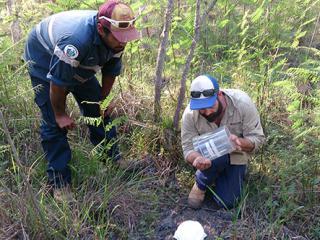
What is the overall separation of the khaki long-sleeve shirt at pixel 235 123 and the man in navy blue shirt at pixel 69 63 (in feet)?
2.00

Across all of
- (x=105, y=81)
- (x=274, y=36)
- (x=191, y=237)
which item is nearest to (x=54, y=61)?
(x=105, y=81)

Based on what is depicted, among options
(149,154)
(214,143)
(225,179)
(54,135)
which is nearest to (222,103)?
(214,143)

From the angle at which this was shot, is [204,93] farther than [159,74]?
No

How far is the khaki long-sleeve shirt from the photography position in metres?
3.12

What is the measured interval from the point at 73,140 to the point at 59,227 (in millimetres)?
1133

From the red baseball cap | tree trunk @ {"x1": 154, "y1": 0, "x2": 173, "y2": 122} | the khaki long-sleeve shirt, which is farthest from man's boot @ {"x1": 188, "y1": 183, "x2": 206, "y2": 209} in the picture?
the red baseball cap

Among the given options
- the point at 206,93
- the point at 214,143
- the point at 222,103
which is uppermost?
the point at 206,93

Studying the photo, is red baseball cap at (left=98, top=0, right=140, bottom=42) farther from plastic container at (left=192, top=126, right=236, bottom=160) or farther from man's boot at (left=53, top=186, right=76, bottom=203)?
man's boot at (left=53, top=186, right=76, bottom=203)

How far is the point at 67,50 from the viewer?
2666mm

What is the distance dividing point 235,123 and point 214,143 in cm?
23

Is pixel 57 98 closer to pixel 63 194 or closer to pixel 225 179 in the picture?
pixel 63 194

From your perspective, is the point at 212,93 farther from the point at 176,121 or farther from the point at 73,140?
the point at 73,140

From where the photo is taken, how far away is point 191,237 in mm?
2791

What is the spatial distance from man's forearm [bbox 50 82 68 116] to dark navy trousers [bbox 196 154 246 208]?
1182mm
